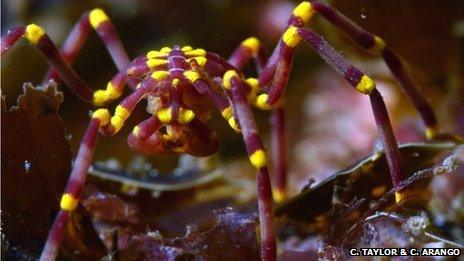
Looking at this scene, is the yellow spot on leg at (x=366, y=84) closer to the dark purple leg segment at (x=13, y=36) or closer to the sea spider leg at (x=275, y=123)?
Answer: the sea spider leg at (x=275, y=123)

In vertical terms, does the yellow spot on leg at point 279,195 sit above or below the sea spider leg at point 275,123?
below

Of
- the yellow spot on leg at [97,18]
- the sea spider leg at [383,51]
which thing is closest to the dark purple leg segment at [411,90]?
the sea spider leg at [383,51]

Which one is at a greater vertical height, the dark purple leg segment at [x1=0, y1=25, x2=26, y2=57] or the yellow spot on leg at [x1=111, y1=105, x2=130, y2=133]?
the dark purple leg segment at [x1=0, y1=25, x2=26, y2=57]

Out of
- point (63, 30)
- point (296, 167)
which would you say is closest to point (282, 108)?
point (296, 167)

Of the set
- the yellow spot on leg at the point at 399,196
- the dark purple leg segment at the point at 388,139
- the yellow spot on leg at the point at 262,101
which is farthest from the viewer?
the yellow spot on leg at the point at 262,101

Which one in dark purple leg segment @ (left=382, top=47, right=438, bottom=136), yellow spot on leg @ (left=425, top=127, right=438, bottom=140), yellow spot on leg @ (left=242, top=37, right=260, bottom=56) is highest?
yellow spot on leg @ (left=242, top=37, right=260, bottom=56)

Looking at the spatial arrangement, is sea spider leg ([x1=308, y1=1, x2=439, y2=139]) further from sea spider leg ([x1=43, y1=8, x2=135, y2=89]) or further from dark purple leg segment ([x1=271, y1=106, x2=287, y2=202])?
sea spider leg ([x1=43, y1=8, x2=135, y2=89])

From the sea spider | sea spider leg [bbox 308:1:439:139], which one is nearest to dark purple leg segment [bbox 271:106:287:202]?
the sea spider
